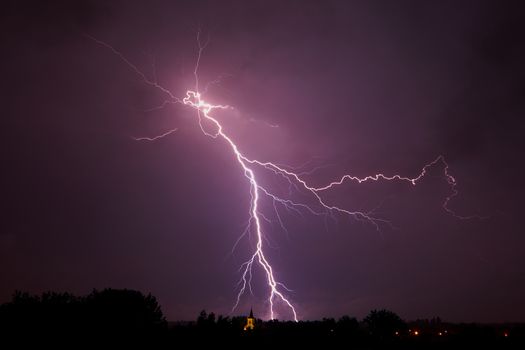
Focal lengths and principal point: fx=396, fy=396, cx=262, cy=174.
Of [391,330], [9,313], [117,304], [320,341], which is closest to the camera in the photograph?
[9,313]

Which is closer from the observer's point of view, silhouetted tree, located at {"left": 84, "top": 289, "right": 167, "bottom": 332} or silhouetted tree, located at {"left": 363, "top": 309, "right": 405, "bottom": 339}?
silhouetted tree, located at {"left": 84, "top": 289, "right": 167, "bottom": 332}

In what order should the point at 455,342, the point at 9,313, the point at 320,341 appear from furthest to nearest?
the point at 455,342 → the point at 320,341 → the point at 9,313

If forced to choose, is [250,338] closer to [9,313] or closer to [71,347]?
[71,347]

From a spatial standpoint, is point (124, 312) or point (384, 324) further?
point (384, 324)

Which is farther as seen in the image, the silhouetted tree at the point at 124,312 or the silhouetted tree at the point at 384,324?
the silhouetted tree at the point at 384,324

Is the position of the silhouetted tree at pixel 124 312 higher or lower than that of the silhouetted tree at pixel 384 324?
lower

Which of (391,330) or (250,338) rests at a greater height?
(391,330)

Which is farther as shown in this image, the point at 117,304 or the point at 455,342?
the point at 455,342

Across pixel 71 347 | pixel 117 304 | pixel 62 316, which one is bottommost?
pixel 71 347

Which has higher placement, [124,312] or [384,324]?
[384,324]

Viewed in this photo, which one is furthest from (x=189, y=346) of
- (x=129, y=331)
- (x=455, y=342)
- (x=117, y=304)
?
(x=455, y=342)

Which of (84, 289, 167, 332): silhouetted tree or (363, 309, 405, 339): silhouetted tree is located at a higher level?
(363, 309, 405, 339): silhouetted tree

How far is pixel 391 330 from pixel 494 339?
1719cm

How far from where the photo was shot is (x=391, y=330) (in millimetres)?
48781
